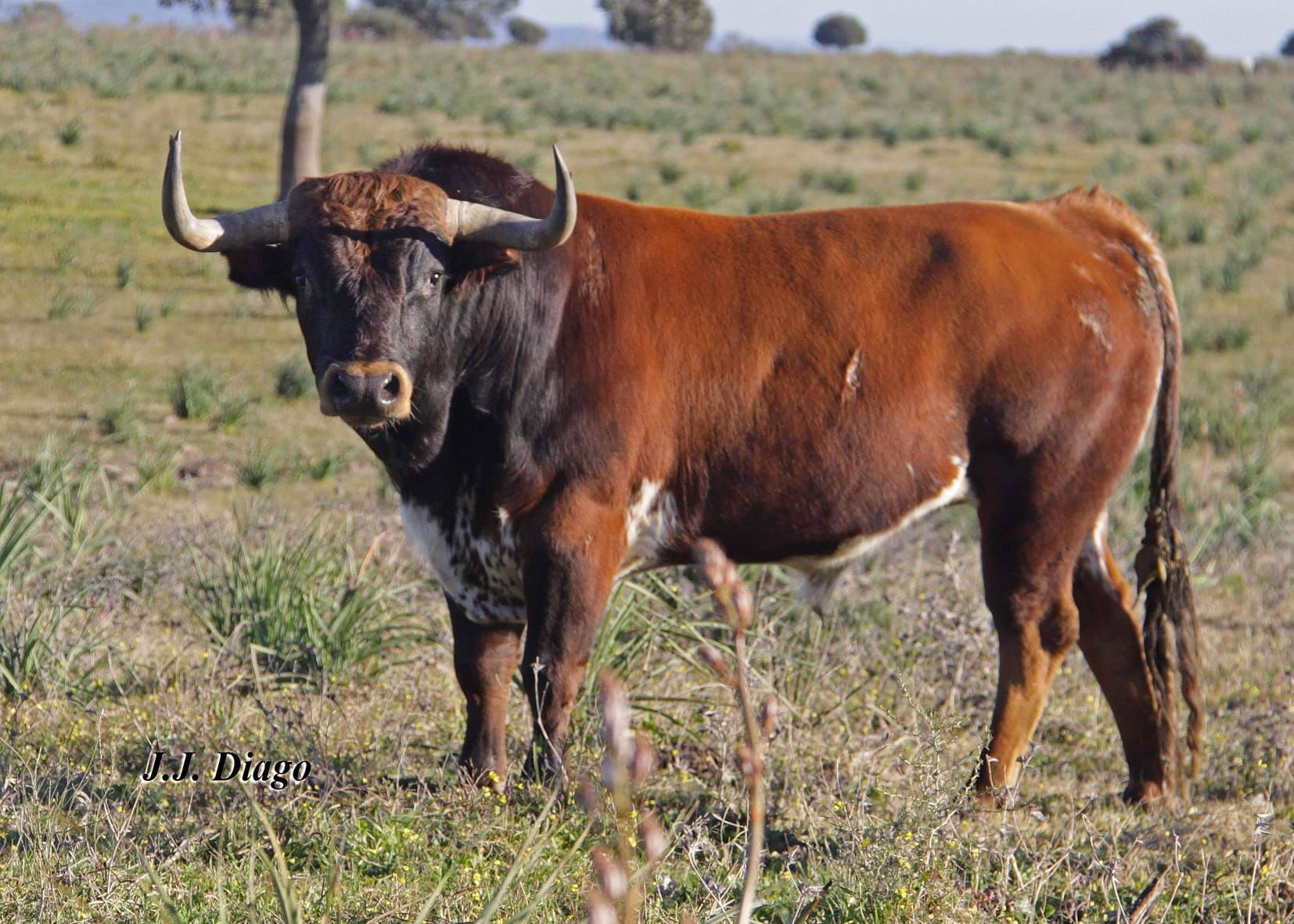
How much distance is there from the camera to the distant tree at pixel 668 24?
53312 millimetres

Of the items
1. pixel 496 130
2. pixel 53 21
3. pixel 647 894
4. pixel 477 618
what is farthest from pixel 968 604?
pixel 53 21

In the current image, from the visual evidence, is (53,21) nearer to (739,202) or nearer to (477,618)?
(739,202)

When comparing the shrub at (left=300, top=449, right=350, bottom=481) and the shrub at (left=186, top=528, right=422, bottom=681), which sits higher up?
A: the shrub at (left=186, top=528, right=422, bottom=681)

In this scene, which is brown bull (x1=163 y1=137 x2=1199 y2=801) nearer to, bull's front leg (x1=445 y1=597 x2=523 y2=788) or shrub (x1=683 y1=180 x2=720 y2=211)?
bull's front leg (x1=445 y1=597 x2=523 y2=788)

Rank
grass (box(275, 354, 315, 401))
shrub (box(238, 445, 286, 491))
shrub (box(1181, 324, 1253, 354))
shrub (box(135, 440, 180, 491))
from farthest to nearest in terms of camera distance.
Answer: shrub (box(1181, 324, 1253, 354)), grass (box(275, 354, 315, 401)), shrub (box(238, 445, 286, 491)), shrub (box(135, 440, 180, 491))

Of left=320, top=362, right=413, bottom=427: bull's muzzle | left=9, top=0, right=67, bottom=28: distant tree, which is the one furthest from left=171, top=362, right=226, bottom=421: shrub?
left=9, top=0, right=67, bottom=28: distant tree

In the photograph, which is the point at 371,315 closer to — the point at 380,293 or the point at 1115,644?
the point at 380,293

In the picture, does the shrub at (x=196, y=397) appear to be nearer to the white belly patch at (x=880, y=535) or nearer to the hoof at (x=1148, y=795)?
the white belly patch at (x=880, y=535)

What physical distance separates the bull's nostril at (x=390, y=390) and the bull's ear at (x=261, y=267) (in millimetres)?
681

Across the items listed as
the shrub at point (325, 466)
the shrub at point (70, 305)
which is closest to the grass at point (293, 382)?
the shrub at point (325, 466)

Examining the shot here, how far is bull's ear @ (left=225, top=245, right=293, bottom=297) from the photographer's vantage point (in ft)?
15.4

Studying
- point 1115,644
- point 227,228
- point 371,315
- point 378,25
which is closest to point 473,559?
point 371,315

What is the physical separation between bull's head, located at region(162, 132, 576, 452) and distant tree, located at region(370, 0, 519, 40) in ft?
189
